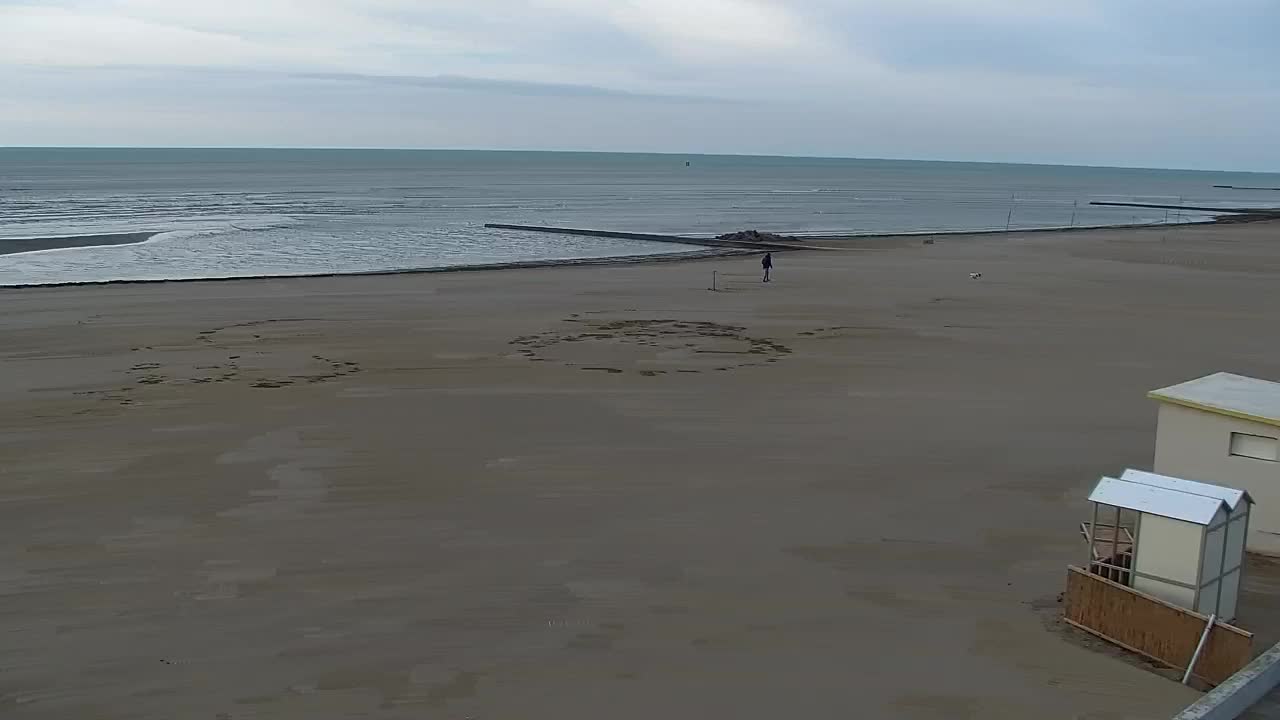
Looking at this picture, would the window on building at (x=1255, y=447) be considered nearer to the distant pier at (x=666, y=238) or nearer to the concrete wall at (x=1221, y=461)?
the concrete wall at (x=1221, y=461)

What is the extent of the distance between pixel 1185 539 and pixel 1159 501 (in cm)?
28

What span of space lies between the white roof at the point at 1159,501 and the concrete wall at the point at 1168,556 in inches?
2.2

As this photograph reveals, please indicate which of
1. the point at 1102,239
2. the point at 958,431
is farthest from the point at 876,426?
the point at 1102,239

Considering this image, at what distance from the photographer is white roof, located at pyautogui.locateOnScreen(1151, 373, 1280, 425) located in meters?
8.45

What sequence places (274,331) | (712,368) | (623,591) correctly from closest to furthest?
(623,591)
(712,368)
(274,331)

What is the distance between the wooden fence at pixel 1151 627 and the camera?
6637 millimetres

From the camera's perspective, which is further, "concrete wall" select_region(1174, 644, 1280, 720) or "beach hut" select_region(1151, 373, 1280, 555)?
"beach hut" select_region(1151, 373, 1280, 555)

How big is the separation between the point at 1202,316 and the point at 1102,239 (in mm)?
26139

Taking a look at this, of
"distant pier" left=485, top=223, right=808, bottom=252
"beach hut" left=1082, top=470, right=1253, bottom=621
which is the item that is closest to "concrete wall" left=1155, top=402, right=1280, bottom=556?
"beach hut" left=1082, top=470, right=1253, bottom=621

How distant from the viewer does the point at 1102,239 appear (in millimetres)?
47906

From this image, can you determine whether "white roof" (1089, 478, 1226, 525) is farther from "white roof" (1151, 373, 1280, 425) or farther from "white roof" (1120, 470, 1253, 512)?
"white roof" (1151, 373, 1280, 425)

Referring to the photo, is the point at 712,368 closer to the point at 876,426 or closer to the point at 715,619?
the point at 876,426

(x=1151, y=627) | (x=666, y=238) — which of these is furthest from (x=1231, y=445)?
(x=666, y=238)

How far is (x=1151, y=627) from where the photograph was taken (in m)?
7.03
